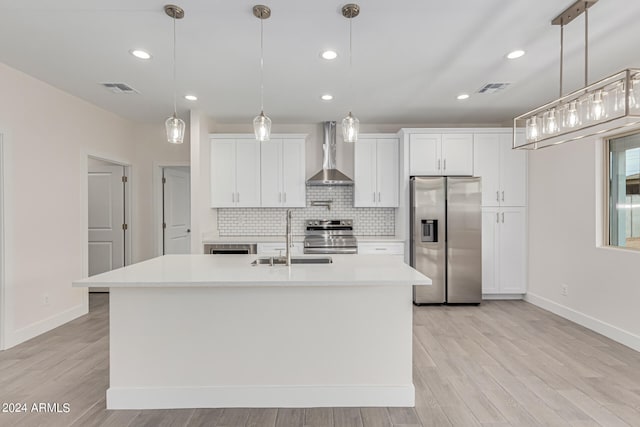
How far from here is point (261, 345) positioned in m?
2.29

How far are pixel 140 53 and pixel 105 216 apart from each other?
3263mm

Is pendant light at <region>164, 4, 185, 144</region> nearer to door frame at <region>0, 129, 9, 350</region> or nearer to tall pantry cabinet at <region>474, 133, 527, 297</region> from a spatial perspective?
door frame at <region>0, 129, 9, 350</region>

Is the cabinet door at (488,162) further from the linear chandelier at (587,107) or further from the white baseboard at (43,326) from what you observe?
the white baseboard at (43,326)

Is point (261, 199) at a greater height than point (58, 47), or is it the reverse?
point (58, 47)

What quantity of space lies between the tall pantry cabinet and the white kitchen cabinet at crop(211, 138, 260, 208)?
10.2ft

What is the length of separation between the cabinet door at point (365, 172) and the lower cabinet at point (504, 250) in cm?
156

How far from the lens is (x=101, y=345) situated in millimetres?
3307

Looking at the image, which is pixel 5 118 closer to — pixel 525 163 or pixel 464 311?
pixel 464 311

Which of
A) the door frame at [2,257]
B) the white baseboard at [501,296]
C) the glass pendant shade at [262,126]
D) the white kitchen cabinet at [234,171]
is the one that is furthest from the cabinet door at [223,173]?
the white baseboard at [501,296]

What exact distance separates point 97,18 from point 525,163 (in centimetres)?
501

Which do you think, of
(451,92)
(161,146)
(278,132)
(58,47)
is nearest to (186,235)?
(161,146)

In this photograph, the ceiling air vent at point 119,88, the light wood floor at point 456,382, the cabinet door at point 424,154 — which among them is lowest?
the light wood floor at point 456,382

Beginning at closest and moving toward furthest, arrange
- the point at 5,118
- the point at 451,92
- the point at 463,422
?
1. the point at 463,422
2. the point at 5,118
3. the point at 451,92

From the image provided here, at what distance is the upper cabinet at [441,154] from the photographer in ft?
15.6
